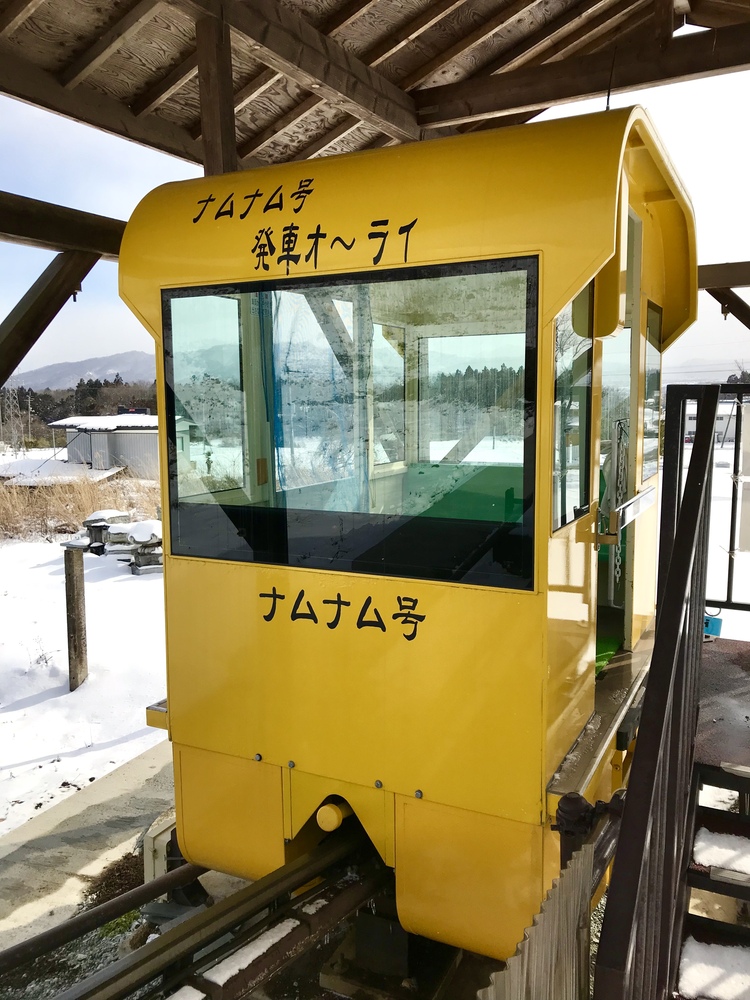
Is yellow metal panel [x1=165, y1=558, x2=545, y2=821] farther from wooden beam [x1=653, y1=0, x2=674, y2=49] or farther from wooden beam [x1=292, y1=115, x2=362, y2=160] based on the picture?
wooden beam [x1=653, y1=0, x2=674, y2=49]

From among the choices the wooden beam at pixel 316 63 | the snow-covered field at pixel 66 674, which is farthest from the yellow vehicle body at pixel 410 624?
the snow-covered field at pixel 66 674

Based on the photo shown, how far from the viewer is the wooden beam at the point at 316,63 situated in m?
4.12

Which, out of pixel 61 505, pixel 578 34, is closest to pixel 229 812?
pixel 578 34

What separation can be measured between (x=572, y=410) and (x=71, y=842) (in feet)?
14.7

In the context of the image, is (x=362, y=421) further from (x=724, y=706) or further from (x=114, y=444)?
(x=114, y=444)

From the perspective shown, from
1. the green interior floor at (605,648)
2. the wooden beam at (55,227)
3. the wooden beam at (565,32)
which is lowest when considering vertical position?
the green interior floor at (605,648)

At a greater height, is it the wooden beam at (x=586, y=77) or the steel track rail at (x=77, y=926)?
the wooden beam at (x=586, y=77)

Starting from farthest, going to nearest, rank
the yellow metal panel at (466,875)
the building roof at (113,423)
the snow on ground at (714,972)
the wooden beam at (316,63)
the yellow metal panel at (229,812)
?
1. the building roof at (113,423)
2. the wooden beam at (316,63)
3. the yellow metal panel at (229,812)
4. the yellow metal panel at (466,875)
5. the snow on ground at (714,972)

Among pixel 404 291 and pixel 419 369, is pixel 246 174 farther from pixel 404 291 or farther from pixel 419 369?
pixel 419 369

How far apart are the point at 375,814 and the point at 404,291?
70.0 inches

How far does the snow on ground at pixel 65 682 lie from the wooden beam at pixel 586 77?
5759mm

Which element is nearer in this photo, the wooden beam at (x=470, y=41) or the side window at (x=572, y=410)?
the side window at (x=572, y=410)

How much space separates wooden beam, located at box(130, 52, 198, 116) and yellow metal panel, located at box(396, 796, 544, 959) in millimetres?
3884

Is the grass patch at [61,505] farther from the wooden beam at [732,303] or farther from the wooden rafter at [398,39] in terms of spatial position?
the wooden beam at [732,303]
